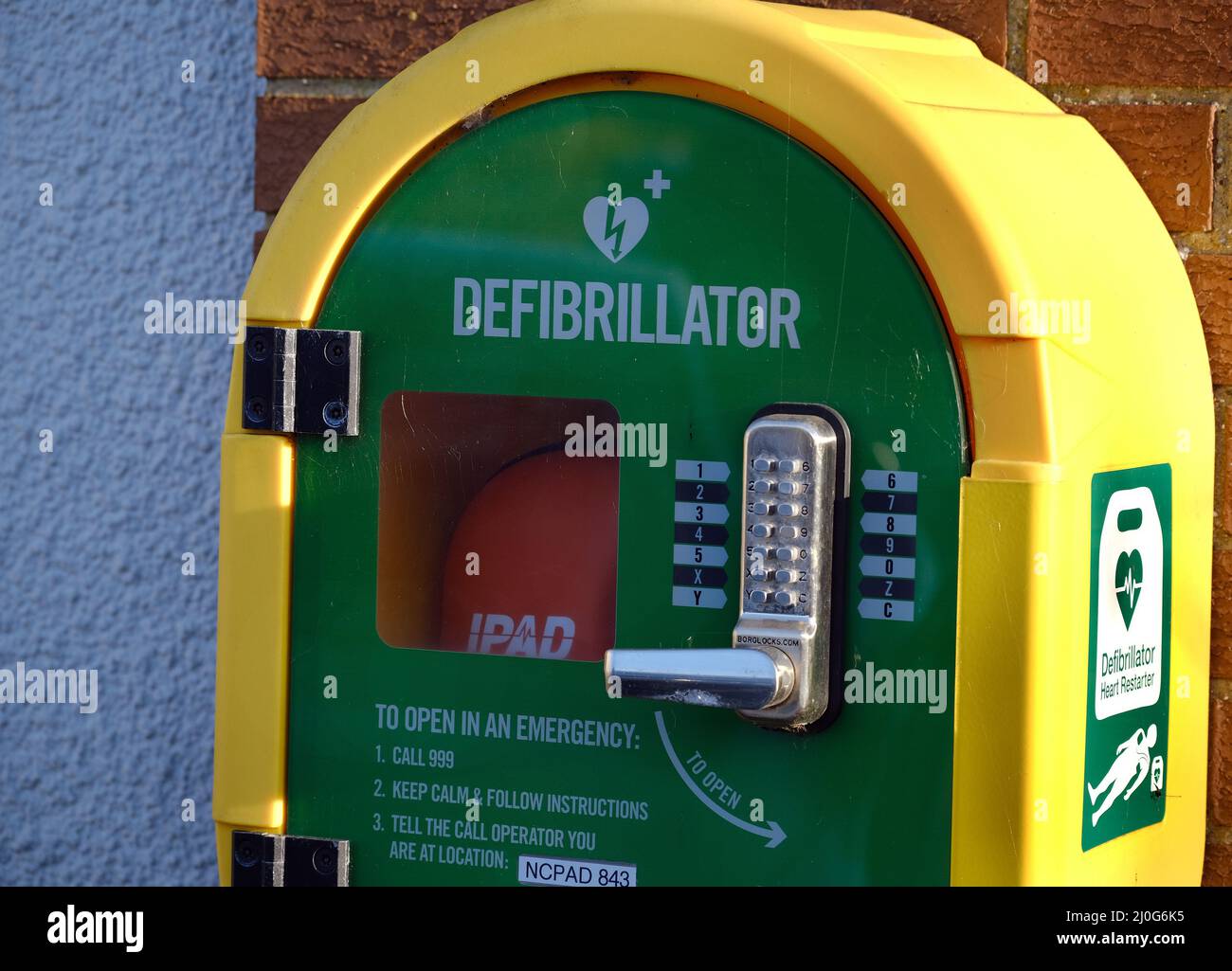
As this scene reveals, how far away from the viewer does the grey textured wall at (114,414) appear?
6.49ft

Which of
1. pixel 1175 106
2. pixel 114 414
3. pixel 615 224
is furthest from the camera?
pixel 114 414

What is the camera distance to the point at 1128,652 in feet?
4.49

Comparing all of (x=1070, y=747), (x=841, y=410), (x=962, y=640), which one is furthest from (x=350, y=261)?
(x=1070, y=747)

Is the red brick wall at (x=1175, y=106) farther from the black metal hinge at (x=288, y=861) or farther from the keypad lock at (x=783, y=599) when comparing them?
the black metal hinge at (x=288, y=861)

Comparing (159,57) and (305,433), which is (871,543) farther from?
(159,57)

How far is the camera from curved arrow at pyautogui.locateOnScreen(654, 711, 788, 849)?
4.35ft

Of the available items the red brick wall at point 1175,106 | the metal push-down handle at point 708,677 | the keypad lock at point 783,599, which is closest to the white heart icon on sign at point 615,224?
the keypad lock at point 783,599

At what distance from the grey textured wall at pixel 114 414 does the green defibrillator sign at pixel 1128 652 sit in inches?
42.5

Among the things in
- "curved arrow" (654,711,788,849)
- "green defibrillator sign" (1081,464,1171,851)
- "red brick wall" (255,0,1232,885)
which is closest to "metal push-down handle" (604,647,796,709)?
"curved arrow" (654,711,788,849)

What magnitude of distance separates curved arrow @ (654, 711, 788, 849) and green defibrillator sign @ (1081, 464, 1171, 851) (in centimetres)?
24

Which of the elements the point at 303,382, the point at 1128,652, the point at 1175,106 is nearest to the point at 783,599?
the point at 1128,652

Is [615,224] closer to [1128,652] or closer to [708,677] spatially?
[708,677]

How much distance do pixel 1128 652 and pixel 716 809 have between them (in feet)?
1.19

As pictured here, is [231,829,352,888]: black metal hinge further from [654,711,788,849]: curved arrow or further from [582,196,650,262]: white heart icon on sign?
[582,196,650,262]: white heart icon on sign
